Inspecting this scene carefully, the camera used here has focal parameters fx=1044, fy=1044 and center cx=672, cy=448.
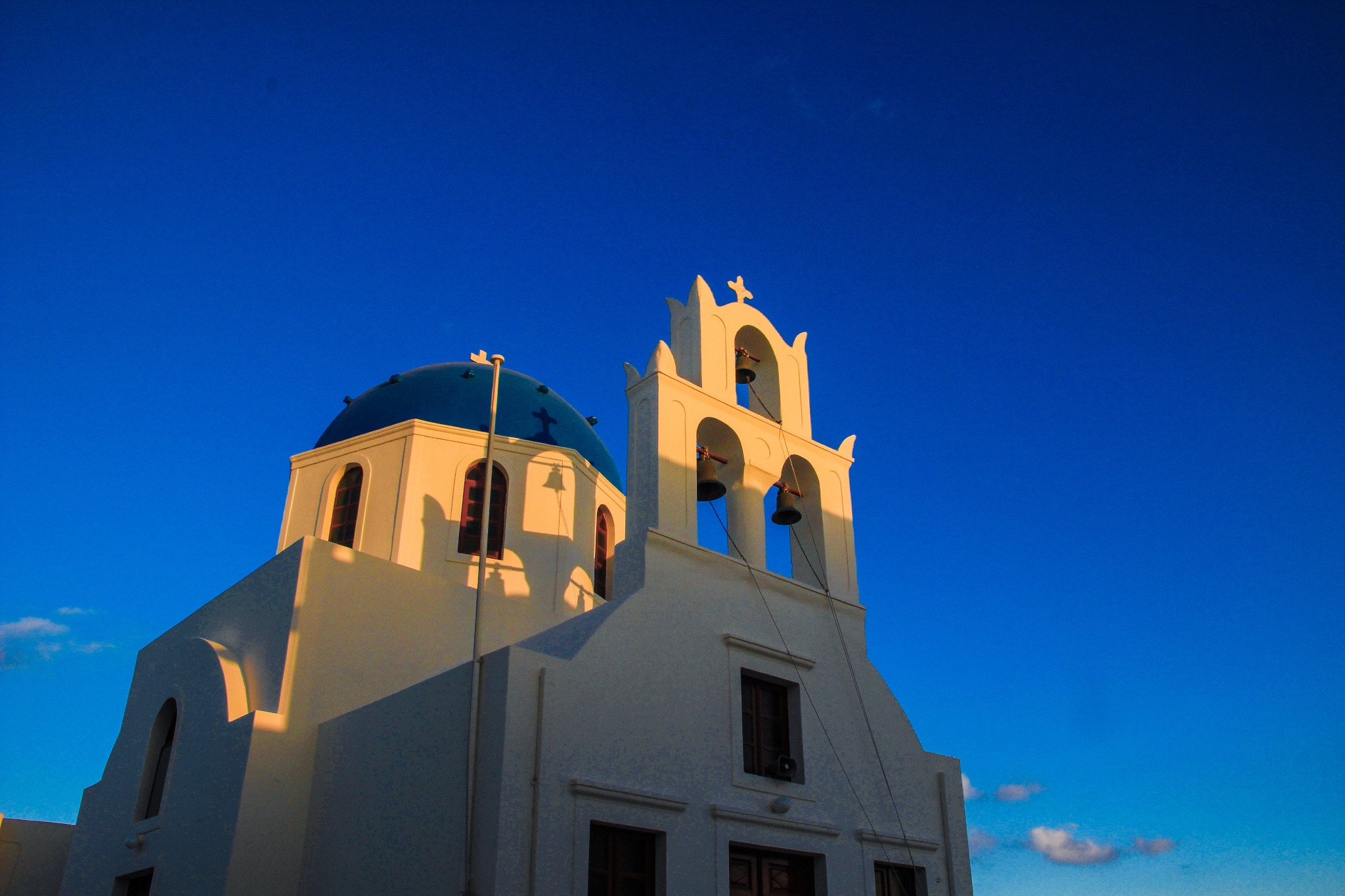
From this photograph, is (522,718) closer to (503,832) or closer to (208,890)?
(503,832)

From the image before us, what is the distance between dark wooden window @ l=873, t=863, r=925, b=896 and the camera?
1121 cm

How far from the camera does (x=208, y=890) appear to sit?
10.5m

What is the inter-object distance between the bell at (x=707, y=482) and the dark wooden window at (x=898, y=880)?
4.35 metres

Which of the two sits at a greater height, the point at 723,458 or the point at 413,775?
the point at 723,458

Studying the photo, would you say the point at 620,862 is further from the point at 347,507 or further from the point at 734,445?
the point at 347,507

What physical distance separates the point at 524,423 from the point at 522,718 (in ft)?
33.7

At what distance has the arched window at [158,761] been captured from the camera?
1293cm

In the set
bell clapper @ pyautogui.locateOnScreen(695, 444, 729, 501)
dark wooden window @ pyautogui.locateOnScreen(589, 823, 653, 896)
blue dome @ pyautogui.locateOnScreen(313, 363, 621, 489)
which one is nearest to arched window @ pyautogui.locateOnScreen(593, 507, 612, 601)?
blue dome @ pyautogui.locateOnScreen(313, 363, 621, 489)

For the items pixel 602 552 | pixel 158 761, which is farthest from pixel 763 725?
pixel 158 761

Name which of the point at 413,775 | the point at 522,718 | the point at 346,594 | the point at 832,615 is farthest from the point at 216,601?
the point at 832,615

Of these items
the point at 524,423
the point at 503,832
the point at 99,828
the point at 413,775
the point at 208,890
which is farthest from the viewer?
the point at 524,423

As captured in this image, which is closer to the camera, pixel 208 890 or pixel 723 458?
pixel 208 890

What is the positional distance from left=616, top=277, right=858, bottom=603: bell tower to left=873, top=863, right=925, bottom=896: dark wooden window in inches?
119

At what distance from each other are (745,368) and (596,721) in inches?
223
